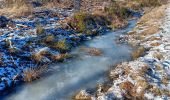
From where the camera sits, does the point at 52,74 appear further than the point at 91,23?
No

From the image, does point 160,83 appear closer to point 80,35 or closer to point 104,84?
point 104,84

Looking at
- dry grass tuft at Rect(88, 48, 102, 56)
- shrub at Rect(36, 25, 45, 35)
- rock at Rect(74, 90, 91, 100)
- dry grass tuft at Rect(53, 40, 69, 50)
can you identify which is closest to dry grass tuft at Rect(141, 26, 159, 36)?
dry grass tuft at Rect(88, 48, 102, 56)

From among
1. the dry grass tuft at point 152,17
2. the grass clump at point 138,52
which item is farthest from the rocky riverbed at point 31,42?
the dry grass tuft at point 152,17

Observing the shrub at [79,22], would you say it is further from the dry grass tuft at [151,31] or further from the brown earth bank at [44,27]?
the dry grass tuft at [151,31]

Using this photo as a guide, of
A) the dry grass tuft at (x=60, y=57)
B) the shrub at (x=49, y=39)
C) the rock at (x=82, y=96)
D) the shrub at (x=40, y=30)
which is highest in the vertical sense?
the shrub at (x=40, y=30)

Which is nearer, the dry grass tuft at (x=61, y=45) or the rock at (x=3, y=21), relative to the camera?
the dry grass tuft at (x=61, y=45)

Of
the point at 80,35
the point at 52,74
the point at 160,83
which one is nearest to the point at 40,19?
the point at 80,35

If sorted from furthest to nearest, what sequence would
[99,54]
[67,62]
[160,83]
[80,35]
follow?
[80,35], [99,54], [67,62], [160,83]
